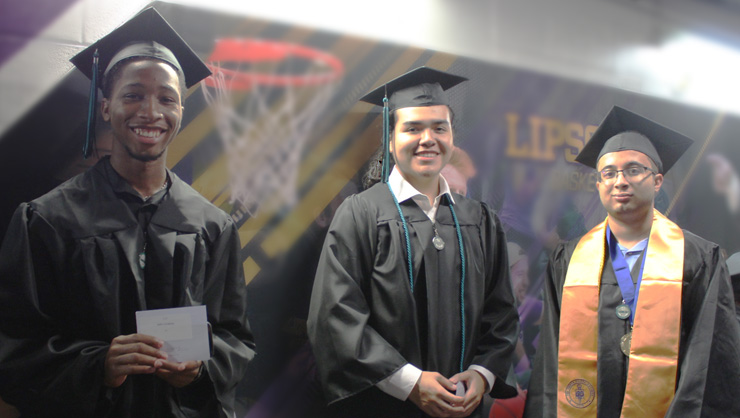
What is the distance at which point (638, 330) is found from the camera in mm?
2527

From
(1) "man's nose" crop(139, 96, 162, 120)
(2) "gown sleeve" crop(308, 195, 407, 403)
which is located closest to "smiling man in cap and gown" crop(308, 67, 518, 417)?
(2) "gown sleeve" crop(308, 195, 407, 403)

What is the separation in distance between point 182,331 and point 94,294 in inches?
12.1

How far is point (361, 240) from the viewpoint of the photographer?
244 centimetres

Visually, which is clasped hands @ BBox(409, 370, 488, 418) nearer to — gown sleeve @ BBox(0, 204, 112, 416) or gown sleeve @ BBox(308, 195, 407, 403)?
gown sleeve @ BBox(308, 195, 407, 403)

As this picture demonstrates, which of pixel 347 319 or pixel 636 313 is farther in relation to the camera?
pixel 636 313

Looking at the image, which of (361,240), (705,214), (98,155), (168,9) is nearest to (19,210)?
(98,155)

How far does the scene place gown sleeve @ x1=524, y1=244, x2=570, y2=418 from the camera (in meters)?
2.66

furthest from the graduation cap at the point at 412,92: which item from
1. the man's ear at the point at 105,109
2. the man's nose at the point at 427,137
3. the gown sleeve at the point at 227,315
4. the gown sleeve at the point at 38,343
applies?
the gown sleeve at the point at 38,343

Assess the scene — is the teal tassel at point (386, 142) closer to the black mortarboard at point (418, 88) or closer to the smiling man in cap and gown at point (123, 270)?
the black mortarboard at point (418, 88)

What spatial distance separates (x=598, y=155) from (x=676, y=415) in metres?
1.19

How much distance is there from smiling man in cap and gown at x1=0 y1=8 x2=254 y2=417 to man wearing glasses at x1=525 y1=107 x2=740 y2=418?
1.39 m

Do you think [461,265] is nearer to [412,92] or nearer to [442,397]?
[442,397]

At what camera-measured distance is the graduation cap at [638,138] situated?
2.78m

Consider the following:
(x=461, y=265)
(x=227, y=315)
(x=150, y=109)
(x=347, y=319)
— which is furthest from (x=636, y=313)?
(x=150, y=109)
